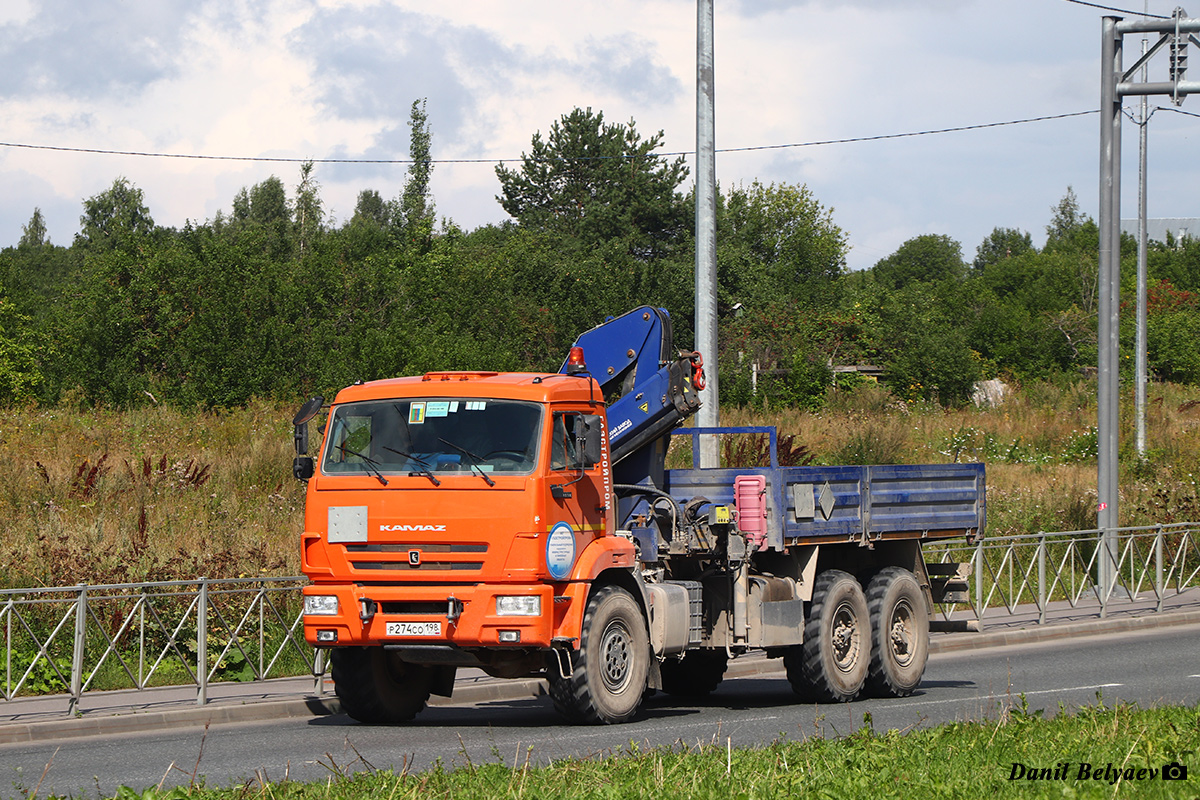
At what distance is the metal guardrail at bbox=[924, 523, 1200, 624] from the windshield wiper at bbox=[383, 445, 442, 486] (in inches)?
427

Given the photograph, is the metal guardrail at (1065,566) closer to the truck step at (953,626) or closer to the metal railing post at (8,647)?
the truck step at (953,626)

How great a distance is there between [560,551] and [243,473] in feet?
41.3

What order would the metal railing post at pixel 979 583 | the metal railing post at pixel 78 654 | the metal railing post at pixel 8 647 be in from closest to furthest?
the metal railing post at pixel 78 654
the metal railing post at pixel 8 647
the metal railing post at pixel 979 583

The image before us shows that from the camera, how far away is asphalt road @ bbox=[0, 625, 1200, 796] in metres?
9.01

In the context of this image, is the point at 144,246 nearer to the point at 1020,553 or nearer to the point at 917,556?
the point at 1020,553

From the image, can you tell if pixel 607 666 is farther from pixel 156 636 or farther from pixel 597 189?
pixel 597 189

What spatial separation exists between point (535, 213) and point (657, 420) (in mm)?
63158

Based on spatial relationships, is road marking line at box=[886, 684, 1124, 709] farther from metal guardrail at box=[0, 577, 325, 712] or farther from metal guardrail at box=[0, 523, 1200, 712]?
metal guardrail at box=[0, 577, 325, 712]

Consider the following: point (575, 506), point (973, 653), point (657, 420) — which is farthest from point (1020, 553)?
point (575, 506)

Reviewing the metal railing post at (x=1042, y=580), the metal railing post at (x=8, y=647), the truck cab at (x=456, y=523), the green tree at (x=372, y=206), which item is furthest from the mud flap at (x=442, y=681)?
the green tree at (x=372, y=206)

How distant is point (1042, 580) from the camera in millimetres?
20562

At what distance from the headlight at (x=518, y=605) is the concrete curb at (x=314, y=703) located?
131 inches

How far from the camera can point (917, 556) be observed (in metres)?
14.1

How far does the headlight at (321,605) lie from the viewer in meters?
10.7
